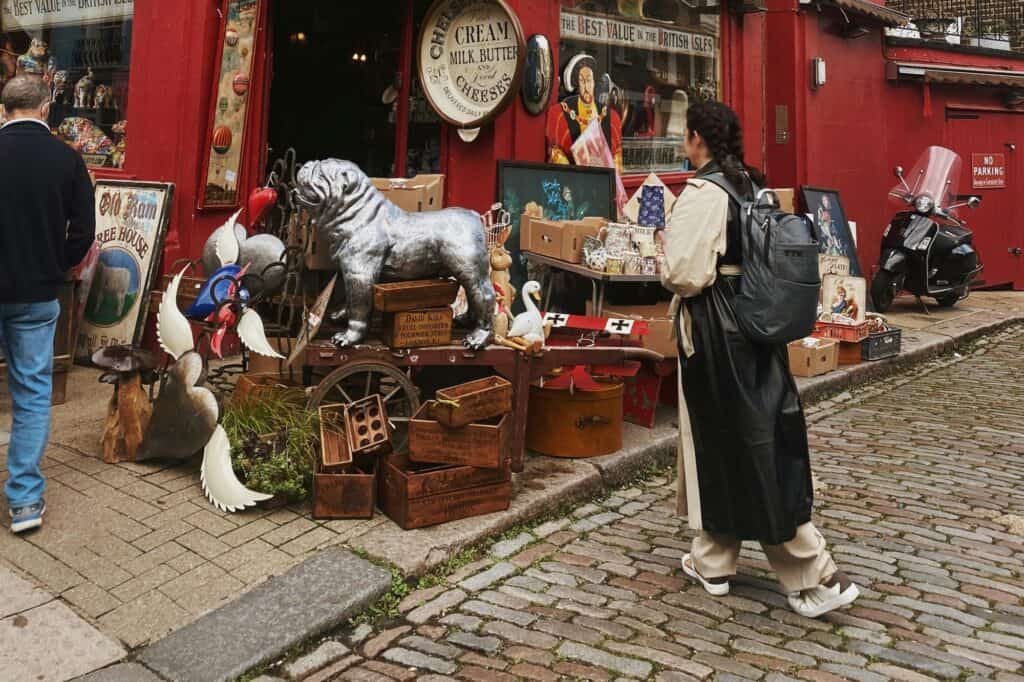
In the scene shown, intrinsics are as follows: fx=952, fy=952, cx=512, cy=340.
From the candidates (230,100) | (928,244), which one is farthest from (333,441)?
(928,244)

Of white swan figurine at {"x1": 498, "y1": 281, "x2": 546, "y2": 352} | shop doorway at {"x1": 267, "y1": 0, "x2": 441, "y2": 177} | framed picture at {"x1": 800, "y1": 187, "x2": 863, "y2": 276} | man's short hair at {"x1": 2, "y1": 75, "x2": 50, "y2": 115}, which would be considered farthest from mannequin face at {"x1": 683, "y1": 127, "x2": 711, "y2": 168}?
framed picture at {"x1": 800, "y1": 187, "x2": 863, "y2": 276}

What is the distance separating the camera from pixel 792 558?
390cm

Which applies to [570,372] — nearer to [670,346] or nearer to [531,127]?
[670,346]

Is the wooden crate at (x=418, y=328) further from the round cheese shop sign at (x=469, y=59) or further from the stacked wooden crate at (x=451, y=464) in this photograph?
the round cheese shop sign at (x=469, y=59)

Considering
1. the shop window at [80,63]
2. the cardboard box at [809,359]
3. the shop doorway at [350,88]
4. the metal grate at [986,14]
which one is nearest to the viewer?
the shop window at [80,63]

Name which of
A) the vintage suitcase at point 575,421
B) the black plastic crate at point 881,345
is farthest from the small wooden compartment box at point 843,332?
the vintage suitcase at point 575,421

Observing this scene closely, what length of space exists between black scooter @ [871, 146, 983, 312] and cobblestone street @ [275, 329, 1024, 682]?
566 centimetres

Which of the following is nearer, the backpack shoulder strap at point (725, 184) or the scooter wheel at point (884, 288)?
the backpack shoulder strap at point (725, 184)

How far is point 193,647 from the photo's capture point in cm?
351

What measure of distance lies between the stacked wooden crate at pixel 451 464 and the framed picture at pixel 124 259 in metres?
2.98

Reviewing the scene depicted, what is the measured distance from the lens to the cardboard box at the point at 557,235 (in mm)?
6984

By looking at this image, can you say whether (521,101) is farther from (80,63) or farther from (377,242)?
(80,63)

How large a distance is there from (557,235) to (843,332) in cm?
314

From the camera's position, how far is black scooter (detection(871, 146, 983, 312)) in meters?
11.2
